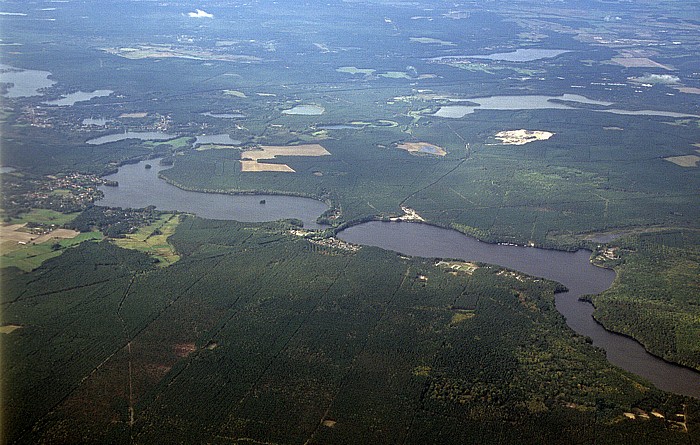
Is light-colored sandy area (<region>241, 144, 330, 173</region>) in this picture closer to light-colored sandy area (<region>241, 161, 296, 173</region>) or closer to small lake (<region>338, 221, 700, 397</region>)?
light-colored sandy area (<region>241, 161, 296, 173</region>)

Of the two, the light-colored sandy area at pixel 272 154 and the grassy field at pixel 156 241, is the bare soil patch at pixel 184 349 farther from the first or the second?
the light-colored sandy area at pixel 272 154

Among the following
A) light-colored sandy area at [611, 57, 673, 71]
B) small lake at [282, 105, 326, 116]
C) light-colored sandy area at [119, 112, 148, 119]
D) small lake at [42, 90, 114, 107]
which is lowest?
small lake at [282, 105, 326, 116]

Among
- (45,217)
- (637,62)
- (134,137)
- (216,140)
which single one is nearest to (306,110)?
(216,140)

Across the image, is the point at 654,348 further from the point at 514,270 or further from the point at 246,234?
the point at 246,234

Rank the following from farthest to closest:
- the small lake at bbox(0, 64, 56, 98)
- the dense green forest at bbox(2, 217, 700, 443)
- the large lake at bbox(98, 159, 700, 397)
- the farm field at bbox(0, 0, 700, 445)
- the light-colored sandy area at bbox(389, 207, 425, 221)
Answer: the small lake at bbox(0, 64, 56, 98)
the light-colored sandy area at bbox(389, 207, 425, 221)
the large lake at bbox(98, 159, 700, 397)
the farm field at bbox(0, 0, 700, 445)
the dense green forest at bbox(2, 217, 700, 443)

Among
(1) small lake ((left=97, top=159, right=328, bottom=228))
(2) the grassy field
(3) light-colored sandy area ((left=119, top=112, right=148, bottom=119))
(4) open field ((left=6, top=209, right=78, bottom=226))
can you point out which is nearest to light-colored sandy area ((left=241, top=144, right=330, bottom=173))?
(1) small lake ((left=97, top=159, right=328, bottom=228))

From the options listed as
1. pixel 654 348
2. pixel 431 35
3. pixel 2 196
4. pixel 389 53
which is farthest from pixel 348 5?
pixel 654 348

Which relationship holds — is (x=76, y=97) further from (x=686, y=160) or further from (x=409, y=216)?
(x=686, y=160)

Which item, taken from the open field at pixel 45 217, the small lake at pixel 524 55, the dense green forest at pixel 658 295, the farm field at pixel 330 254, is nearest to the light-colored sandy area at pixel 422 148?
the farm field at pixel 330 254
